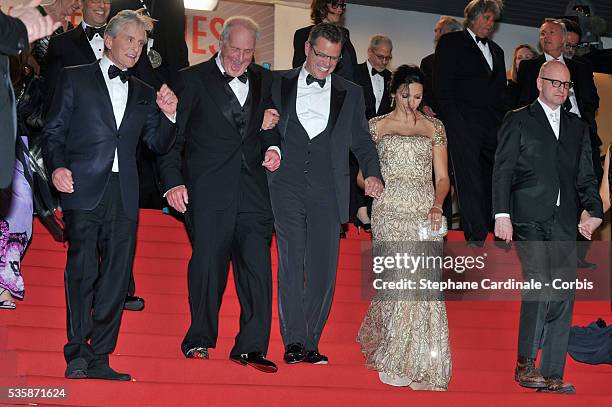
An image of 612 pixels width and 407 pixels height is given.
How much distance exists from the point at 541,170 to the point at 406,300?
1136 millimetres

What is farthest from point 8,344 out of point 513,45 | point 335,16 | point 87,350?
point 513,45

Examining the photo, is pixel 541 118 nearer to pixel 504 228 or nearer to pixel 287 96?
pixel 504 228

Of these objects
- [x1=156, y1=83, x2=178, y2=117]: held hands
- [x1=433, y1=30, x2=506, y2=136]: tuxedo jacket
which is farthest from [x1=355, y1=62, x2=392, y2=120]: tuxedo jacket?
[x1=156, y1=83, x2=178, y2=117]: held hands

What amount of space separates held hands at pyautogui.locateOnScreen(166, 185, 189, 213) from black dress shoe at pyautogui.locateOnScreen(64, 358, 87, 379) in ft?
3.54

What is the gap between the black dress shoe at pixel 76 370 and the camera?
5.57m

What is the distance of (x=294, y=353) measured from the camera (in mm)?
6266

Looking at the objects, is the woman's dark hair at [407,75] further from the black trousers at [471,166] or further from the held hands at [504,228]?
the black trousers at [471,166]

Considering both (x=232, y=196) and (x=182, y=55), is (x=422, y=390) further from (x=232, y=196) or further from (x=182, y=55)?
(x=182, y=55)

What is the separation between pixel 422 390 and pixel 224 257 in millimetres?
1367

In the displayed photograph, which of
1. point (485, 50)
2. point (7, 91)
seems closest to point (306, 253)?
point (7, 91)

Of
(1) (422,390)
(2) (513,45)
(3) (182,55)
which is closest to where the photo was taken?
(1) (422,390)

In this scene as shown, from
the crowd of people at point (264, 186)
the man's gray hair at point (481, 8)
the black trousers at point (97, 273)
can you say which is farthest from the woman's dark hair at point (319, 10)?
the black trousers at point (97, 273)

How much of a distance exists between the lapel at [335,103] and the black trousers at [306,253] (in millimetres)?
417

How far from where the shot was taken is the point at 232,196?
20.7 feet
